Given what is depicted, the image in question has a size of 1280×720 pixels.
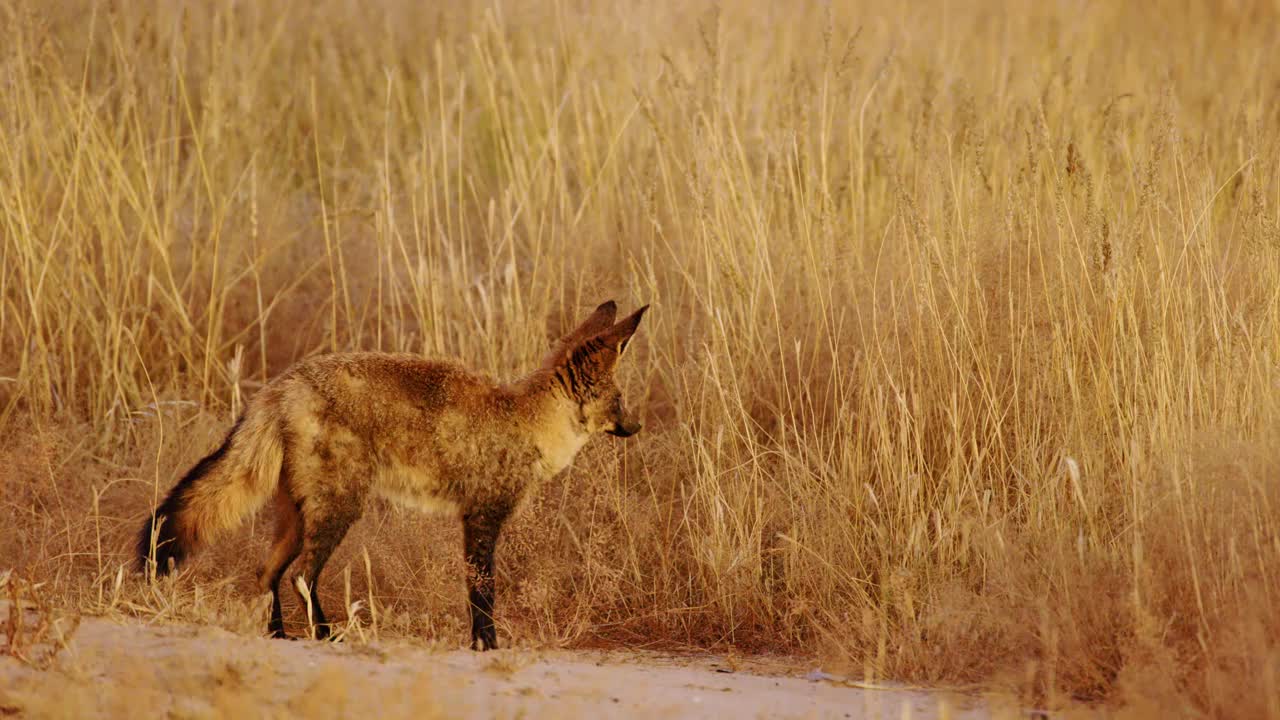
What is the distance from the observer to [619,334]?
4.92m

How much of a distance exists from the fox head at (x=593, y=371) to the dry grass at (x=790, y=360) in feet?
1.43

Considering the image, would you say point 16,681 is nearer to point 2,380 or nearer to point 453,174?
point 2,380

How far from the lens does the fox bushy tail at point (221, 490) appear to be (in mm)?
4484

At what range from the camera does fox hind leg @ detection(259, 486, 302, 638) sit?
4617mm

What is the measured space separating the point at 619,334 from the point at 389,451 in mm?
935

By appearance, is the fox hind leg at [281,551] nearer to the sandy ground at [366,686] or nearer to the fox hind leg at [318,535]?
the fox hind leg at [318,535]

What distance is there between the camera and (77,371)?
263 inches

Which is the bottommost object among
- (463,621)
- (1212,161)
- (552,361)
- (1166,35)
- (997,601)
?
(463,621)

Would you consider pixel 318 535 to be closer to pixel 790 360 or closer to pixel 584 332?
pixel 584 332

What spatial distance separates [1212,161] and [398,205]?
4733 millimetres

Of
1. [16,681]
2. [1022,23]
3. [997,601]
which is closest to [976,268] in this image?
[997,601]

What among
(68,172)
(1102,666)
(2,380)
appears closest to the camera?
(1102,666)

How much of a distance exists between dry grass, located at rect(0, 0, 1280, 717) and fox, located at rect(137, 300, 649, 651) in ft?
0.71

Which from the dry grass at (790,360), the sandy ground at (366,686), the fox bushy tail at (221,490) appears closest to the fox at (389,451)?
the fox bushy tail at (221,490)
